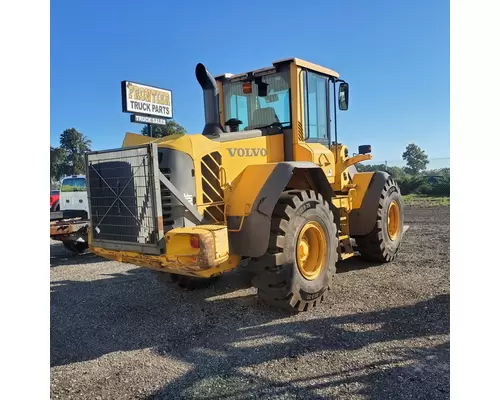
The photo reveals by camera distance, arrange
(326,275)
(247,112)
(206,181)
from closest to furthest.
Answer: (206,181)
(326,275)
(247,112)

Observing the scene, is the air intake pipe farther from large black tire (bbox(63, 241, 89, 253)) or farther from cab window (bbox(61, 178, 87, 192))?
cab window (bbox(61, 178, 87, 192))

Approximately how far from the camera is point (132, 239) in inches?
168

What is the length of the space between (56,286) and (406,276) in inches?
226

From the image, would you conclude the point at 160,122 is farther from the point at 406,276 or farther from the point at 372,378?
the point at 372,378

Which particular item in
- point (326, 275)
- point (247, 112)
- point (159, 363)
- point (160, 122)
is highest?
point (160, 122)

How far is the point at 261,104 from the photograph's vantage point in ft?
19.2

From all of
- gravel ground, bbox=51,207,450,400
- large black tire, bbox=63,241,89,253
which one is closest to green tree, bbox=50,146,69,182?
large black tire, bbox=63,241,89,253

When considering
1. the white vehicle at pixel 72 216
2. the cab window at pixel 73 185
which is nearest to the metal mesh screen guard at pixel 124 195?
the white vehicle at pixel 72 216

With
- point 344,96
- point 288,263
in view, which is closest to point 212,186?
point 288,263

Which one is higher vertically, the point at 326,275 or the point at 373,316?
the point at 326,275

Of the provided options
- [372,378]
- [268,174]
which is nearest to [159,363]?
[372,378]

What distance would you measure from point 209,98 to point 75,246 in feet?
22.3

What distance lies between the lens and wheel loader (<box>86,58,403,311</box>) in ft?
13.5

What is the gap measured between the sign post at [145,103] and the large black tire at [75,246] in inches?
186
